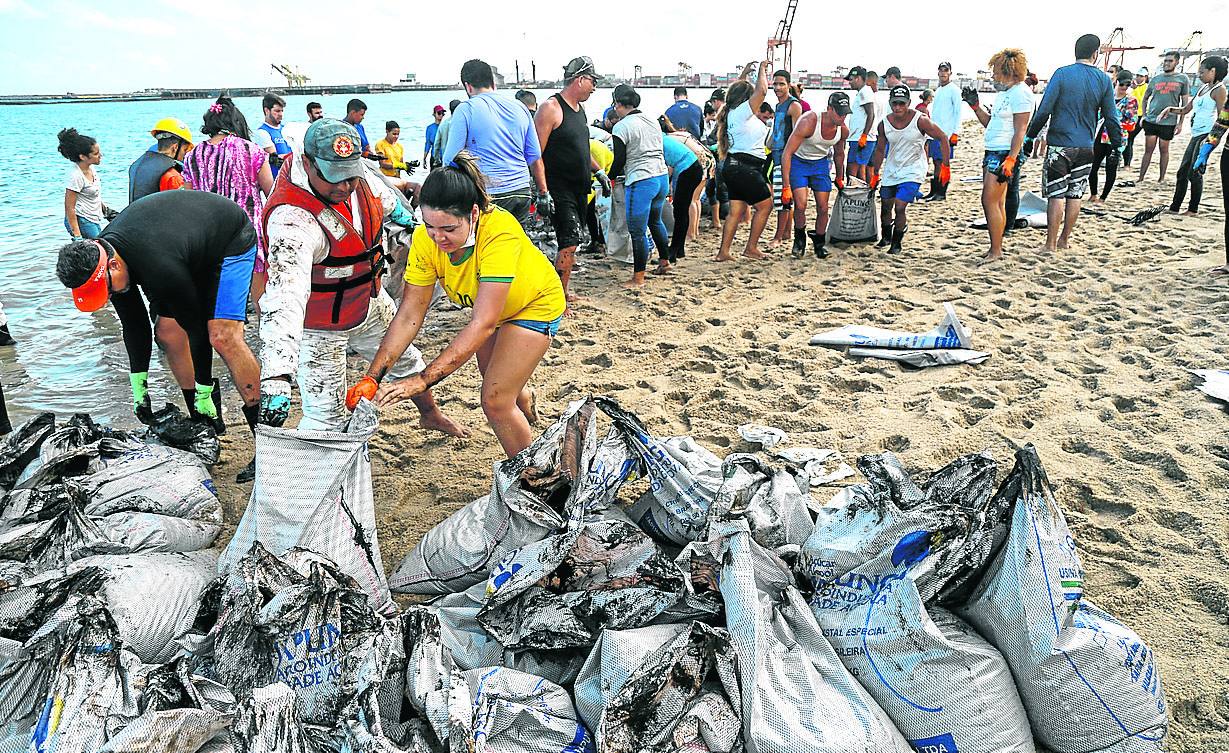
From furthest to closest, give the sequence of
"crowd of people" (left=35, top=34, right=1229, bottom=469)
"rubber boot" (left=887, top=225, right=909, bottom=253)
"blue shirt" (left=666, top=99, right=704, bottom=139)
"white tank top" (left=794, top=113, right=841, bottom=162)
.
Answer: "blue shirt" (left=666, top=99, right=704, bottom=139), "rubber boot" (left=887, top=225, right=909, bottom=253), "white tank top" (left=794, top=113, right=841, bottom=162), "crowd of people" (left=35, top=34, right=1229, bottom=469)

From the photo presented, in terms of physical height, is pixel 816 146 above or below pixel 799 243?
above

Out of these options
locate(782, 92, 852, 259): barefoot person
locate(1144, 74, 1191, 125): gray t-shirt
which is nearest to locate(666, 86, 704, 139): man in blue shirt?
locate(782, 92, 852, 259): barefoot person

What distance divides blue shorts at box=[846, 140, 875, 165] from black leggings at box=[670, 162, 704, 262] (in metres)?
3.00

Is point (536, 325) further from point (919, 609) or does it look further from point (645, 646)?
point (919, 609)

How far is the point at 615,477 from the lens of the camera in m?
2.41

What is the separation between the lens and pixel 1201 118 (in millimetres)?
7270

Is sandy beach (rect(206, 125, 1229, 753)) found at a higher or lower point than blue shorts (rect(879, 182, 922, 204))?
lower

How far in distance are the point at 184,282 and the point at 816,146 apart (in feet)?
15.4

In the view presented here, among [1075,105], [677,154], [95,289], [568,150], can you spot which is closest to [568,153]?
[568,150]

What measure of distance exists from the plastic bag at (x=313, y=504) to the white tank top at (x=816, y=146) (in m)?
4.80

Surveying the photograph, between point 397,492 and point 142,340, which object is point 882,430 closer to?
point 397,492

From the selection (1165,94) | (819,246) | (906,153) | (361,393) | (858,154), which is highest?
(1165,94)

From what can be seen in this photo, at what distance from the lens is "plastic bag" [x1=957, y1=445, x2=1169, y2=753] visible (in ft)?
5.56

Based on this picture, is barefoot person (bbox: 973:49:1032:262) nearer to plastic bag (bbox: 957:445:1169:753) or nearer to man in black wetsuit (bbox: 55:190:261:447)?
plastic bag (bbox: 957:445:1169:753)
